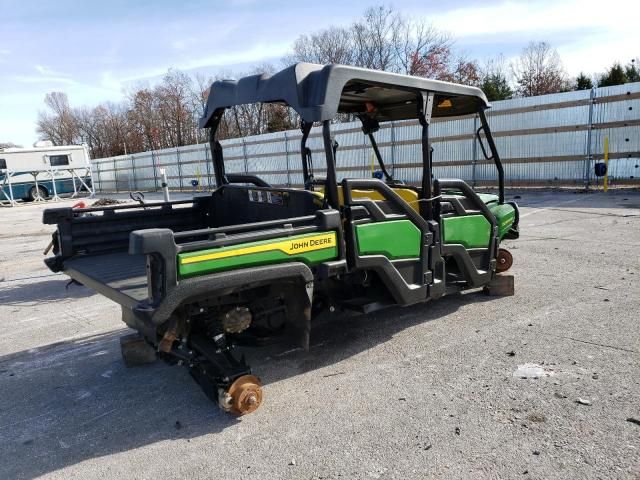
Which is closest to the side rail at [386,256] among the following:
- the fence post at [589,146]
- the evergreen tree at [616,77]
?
the fence post at [589,146]

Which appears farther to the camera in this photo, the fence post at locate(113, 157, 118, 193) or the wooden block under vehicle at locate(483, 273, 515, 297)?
the fence post at locate(113, 157, 118, 193)

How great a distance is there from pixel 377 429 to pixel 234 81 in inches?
114

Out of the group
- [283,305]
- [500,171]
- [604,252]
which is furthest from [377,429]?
[604,252]

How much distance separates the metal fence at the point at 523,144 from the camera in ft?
44.1

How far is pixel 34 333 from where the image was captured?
16.7ft

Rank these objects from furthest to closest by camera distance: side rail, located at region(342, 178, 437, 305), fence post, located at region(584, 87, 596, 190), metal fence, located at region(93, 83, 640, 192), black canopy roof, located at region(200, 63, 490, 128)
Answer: fence post, located at region(584, 87, 596, 190) < metal fence, located at region(93, 83, 640, 192) < side rail, located at region(342, 178, 437, 305) < black canopy roof, located at region(200, 63, 490, 128)

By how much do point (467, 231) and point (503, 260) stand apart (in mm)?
1185

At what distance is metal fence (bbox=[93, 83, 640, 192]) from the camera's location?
13438mm

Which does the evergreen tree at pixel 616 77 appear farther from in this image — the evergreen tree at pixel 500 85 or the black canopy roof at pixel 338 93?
the black canopy roof at pixel 338 93

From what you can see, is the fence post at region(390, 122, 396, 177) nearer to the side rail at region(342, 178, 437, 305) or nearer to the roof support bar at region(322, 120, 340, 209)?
the side rail at region(342, 178, 437, 305)

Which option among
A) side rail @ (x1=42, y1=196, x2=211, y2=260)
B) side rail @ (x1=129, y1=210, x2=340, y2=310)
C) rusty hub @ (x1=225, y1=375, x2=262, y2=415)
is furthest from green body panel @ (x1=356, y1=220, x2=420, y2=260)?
side rail @ (x1=42, y1=196, x2=211, y2=260)

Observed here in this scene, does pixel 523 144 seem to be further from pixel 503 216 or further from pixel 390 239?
pixel 390 239

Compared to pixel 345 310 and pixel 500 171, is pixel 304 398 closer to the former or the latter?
pixel 345 310

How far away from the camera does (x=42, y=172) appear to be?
2677cm
